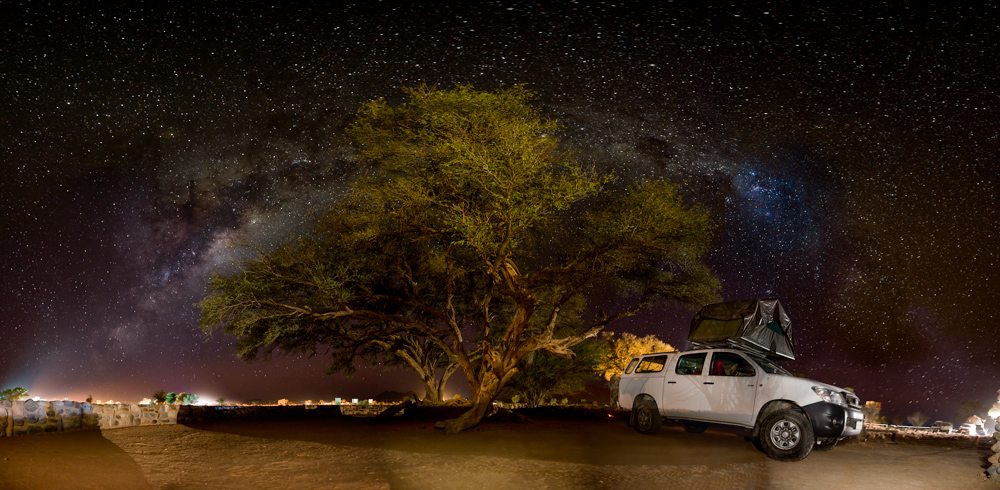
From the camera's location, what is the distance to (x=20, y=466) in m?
7.85

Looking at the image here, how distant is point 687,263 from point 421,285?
901cm

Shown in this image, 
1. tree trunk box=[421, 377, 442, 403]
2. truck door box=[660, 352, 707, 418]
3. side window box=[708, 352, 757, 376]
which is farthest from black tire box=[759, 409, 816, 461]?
tree trunk box=[421, 377, 442, 403]

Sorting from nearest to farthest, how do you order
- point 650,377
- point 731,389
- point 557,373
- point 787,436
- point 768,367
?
point 787,436, point 768,367, point 731,389, point 650,377, point 557,373

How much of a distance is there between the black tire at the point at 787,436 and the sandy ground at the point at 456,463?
0.68 ft

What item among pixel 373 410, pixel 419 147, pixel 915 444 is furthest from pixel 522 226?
pixel 373 410

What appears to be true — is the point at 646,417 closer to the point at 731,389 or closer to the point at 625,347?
the point at 731,389

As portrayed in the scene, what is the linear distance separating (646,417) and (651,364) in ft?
4.09

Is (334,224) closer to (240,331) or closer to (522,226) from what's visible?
(240,331)

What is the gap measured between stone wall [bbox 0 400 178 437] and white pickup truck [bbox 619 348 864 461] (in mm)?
11886

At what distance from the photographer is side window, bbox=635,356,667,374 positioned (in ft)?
46.8

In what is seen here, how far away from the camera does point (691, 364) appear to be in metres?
13.4

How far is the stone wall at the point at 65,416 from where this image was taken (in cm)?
1021

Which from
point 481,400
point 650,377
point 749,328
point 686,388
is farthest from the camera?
point 481,400

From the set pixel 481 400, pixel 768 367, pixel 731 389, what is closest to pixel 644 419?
pixel 731 389
